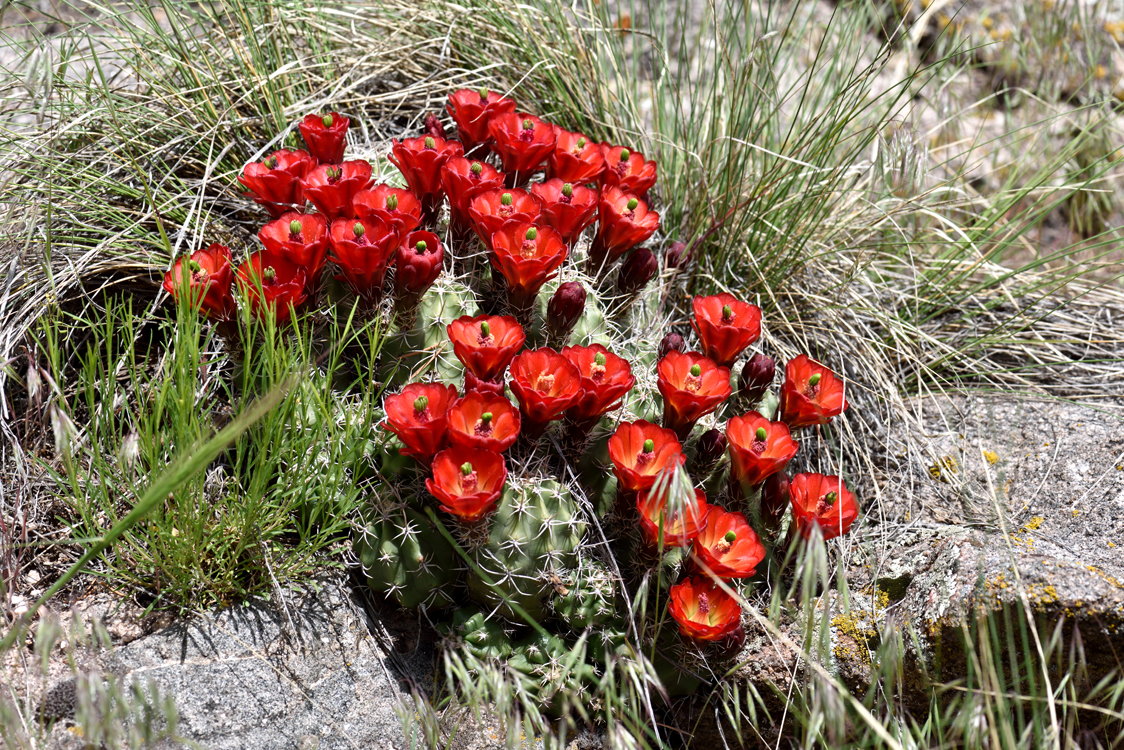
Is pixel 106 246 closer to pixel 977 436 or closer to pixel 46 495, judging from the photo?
pixel 46 495

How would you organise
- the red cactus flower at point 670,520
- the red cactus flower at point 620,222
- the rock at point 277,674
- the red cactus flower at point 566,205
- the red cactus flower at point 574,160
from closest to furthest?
the red cactus flower at point 670,520, the rock at point 277,674, the red cactus flower at point 566,205, the red cactus flower at point 620,222, the red cactus flower at point 574,160

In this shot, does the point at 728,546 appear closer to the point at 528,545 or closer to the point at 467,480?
the point at 528,545

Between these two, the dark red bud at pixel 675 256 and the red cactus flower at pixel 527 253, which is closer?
the red cactus flower at pixel 527 253

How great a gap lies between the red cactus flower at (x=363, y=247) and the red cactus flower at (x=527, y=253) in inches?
10.9

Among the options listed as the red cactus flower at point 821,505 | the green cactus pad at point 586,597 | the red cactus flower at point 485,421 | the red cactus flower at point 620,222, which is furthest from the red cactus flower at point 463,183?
the red cactus flower at point 821,505

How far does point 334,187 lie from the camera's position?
221 cm

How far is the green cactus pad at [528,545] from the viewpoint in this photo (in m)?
1.96

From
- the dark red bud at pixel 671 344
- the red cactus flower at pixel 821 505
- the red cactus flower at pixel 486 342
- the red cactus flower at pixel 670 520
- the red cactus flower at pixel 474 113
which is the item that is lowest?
the red cactus flower at pixel 821 505

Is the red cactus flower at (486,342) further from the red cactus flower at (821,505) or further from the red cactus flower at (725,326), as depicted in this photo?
the red cactus flower at (821,505)

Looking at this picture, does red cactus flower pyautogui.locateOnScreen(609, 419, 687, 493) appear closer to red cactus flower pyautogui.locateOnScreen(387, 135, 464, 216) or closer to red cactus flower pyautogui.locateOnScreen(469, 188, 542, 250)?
red cactus flower pyautogui.locateOnScreen(469, 188, 542, 250)

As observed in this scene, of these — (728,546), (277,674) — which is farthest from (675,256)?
(277,674)

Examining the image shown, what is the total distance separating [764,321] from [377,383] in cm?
135

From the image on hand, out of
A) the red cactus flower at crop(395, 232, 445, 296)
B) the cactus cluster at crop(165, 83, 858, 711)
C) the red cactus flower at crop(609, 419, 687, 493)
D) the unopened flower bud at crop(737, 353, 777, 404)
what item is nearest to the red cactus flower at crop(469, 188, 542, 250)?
the cactus cluster at crop(165, 83, 858, 711)

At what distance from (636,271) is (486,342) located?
63 centimetres
